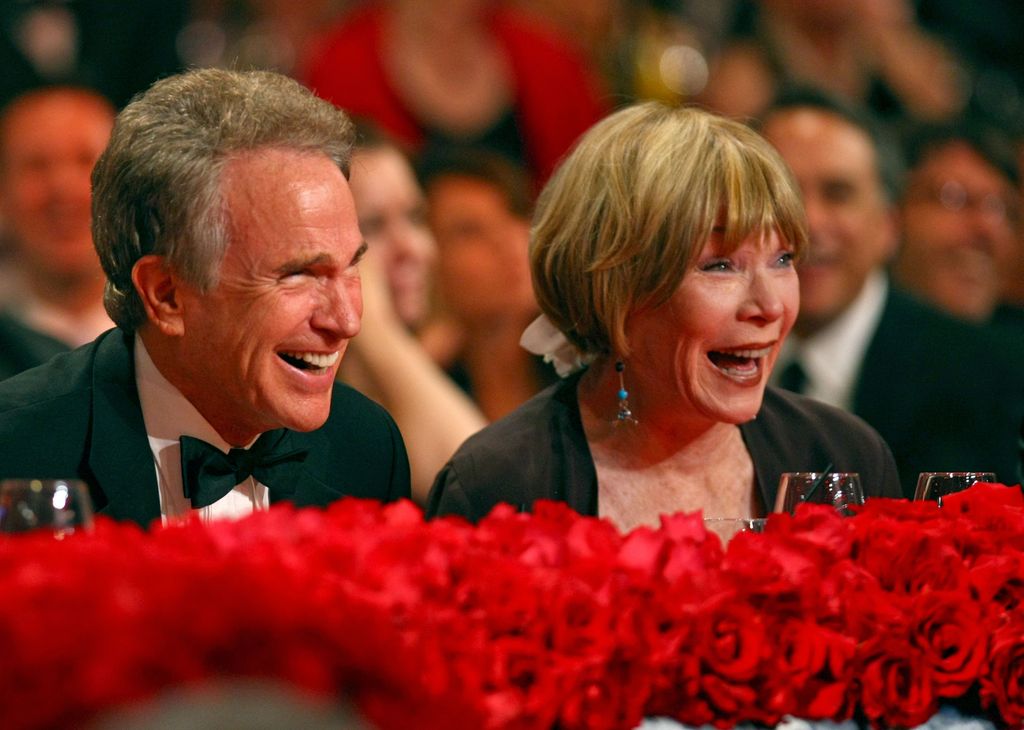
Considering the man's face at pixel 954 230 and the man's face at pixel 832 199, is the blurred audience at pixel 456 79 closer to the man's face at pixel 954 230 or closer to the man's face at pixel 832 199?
the man's face at pixel 832 199

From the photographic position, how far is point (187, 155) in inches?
92.6

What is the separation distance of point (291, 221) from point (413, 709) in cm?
126

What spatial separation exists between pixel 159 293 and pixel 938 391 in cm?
373

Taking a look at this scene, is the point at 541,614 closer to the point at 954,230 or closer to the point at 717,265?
the point at 717,265

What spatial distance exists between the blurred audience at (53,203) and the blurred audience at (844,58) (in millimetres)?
2782

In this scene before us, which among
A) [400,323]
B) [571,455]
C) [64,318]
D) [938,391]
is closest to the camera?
[571,455]

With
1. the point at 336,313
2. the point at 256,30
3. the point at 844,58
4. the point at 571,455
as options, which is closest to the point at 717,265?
the point at 571,455

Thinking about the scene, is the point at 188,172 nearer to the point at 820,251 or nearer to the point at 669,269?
the point at 669,269

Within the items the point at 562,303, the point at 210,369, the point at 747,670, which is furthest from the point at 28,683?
the point at 562,303

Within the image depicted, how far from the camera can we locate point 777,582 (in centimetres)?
178

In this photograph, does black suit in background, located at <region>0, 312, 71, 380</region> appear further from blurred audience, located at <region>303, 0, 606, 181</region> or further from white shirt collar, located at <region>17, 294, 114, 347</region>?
blurred audience, located at <region>303, 0, 606, 181</region>

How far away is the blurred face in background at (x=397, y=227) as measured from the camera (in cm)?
524

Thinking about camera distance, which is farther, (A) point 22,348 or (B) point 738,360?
(A) point 22,348

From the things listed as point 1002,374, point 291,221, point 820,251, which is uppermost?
point 291,221
